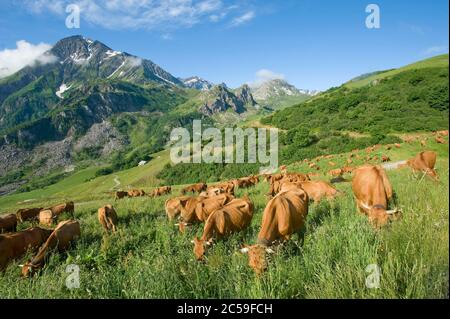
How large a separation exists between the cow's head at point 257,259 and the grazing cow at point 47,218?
1547cm

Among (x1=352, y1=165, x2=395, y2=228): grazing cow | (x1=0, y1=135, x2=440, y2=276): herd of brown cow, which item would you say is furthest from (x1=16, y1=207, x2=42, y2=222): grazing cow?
(x1=352, y1=165, x2=395, y2=228): grazing cow

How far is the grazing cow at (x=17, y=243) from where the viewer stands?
9.08m

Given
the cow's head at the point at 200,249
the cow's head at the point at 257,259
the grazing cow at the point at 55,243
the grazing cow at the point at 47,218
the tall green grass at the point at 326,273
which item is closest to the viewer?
the tall green grass at the point at 326,273

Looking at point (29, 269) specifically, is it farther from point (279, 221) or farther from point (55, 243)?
point (279, 221)

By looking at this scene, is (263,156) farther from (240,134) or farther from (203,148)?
(203,148)

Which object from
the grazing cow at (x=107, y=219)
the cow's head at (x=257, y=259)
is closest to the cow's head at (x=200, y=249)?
the cow's head at (x=257, y=259)

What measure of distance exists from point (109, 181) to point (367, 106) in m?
91.9

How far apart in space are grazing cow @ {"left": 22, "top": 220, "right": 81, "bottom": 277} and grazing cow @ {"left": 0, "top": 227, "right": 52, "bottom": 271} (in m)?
0.50

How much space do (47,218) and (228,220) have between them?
519 inches

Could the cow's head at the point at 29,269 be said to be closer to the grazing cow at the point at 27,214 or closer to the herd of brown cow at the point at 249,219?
the herd of brown cow at the point at 249,219

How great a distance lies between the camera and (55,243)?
992cm

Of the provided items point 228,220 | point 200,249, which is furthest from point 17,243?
point 228,220
